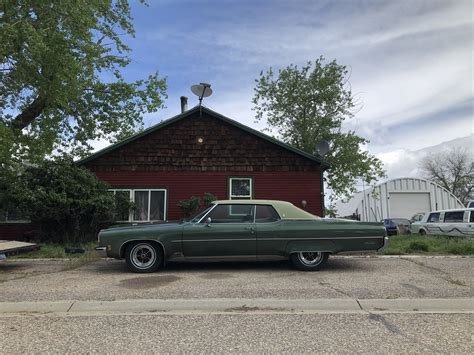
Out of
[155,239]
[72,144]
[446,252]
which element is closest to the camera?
[155,239]

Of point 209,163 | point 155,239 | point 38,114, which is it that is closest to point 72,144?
point 38,114

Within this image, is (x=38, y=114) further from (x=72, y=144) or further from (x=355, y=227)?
(x=355, y=227)

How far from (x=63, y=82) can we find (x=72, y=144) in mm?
7400

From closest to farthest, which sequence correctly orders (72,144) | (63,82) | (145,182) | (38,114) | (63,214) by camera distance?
(63,214), (63,82), (145,182), (38,114), (72,144)

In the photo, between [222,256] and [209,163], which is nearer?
[222,256]

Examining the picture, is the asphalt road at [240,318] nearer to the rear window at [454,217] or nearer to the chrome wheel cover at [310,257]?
the chrome wheel cover at [310,257]

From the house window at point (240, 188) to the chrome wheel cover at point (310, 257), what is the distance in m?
7.47

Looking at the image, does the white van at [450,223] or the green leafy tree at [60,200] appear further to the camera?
the white van at [450,223]

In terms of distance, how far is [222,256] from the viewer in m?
8.48

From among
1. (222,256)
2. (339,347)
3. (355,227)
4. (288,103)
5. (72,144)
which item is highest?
(288,103)

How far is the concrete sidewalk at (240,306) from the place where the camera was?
5582 millimetres

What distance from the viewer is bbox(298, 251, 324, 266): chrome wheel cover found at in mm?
8602

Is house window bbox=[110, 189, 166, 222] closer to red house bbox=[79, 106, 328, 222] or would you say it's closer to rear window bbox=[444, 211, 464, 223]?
red house bbox=[79, 106, 328, 222]

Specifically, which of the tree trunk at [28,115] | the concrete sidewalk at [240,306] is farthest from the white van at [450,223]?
the tree trunk at [28,115]
